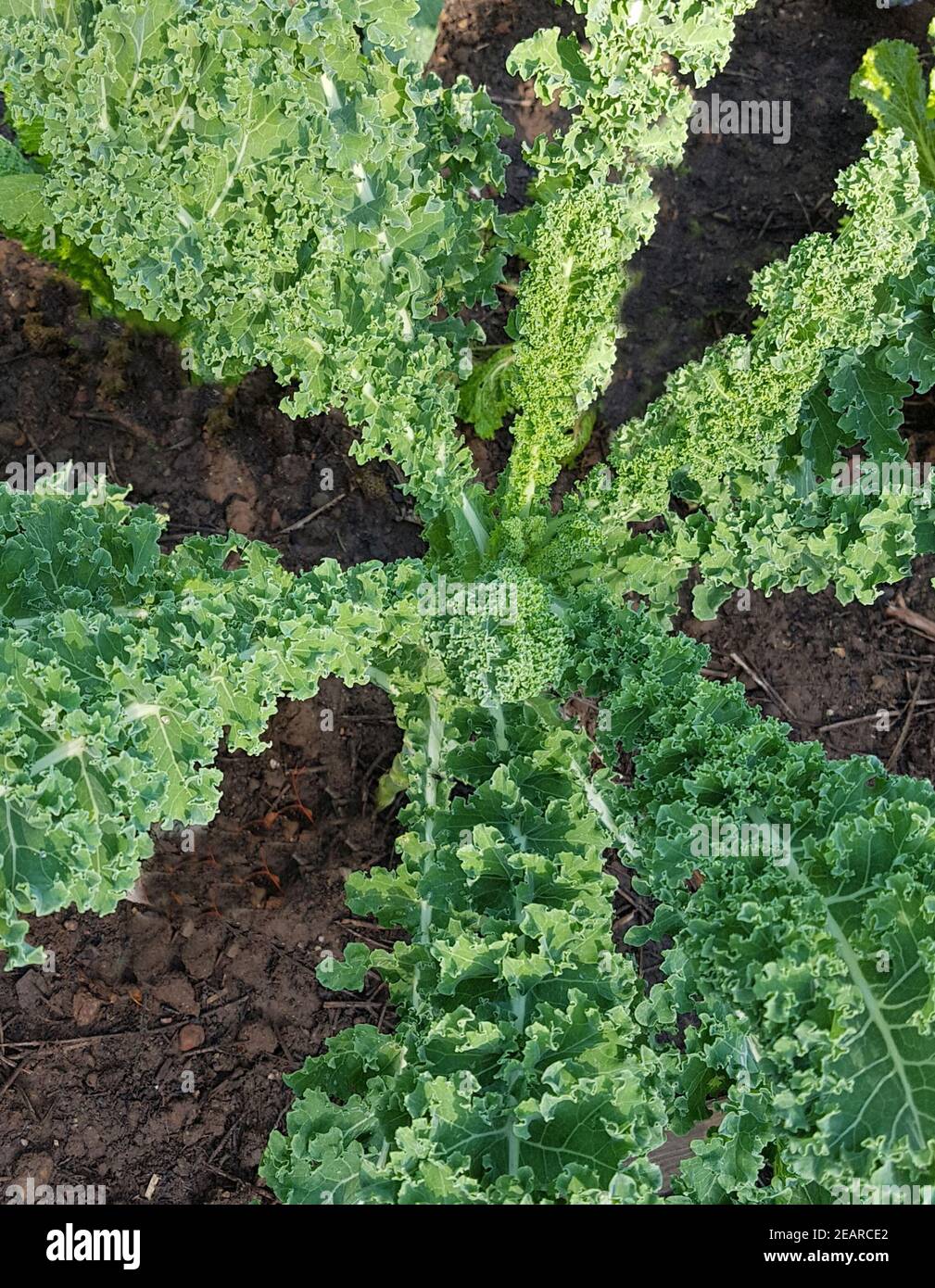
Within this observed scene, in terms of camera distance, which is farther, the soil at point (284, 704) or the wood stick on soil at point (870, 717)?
the wood stick on soil at point (870, 717)

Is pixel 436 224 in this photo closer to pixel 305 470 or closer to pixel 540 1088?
pixel 305 470

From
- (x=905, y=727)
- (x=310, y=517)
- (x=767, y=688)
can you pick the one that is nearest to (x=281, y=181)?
(x=310, y=517)

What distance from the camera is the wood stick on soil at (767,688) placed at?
6215mm

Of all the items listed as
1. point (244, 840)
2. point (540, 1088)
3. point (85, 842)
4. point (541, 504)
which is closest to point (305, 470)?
point (541, 504)

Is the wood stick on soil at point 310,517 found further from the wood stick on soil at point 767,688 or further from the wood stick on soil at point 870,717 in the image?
the wood stick on soil at point 870,717

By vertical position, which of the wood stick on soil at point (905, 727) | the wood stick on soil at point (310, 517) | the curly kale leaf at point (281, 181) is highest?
the curly kale leaf at point (281, 181)

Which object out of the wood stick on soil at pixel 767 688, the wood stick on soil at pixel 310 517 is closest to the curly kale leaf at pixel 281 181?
the wood stick on soil at pixel 310 517

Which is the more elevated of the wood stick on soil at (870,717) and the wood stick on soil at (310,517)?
the wood stick on soil at (310,517)

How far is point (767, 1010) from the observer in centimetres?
331

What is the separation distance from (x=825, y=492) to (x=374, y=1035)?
296 cm

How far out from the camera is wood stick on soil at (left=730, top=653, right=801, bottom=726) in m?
6.21

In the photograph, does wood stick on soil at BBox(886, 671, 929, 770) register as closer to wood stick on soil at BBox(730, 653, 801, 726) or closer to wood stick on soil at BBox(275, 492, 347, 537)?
wood stick on soil at BBox(730, 653, 801, 726)

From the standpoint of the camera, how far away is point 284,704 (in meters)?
5.96

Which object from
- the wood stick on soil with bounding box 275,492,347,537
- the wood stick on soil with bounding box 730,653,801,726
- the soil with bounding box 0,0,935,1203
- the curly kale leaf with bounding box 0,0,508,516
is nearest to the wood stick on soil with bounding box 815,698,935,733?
the soil with bounding box 0,0,935,1203
